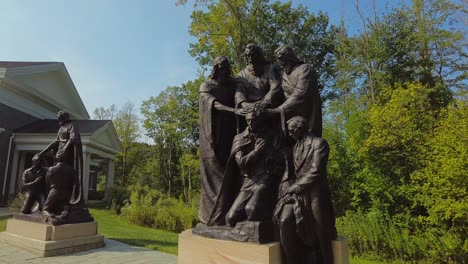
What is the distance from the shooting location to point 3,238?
8.36m

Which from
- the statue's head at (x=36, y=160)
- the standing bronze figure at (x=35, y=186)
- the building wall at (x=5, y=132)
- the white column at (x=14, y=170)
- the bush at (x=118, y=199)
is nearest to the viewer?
the standing bronze figure at (x=35, y=186)

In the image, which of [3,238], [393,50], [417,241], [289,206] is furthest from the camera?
[393,50]

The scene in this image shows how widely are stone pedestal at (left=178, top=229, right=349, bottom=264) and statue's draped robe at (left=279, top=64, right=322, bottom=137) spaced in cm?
125

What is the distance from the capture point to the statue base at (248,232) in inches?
137

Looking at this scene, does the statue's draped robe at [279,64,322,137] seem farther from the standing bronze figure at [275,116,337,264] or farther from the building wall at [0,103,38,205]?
the building wall at [0,103,38,205]

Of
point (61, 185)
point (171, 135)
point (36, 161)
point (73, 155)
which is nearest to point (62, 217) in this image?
point (61, 185)

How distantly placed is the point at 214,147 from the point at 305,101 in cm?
122

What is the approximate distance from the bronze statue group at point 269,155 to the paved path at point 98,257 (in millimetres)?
3794

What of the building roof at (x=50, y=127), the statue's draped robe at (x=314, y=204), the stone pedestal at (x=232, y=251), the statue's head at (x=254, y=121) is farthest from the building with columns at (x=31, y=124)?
the statue's draped robe at (x=314, y=204)

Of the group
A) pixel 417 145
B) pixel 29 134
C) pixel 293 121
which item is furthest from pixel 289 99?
pixel 29 134

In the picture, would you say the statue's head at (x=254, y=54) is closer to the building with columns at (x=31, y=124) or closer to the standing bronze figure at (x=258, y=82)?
the standing bronze figure at (x=258, y=82)

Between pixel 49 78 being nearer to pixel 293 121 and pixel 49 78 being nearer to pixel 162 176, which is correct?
pixel 162 176

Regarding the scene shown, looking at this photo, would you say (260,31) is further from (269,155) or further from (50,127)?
(269,155)

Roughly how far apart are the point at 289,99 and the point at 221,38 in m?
17.5
